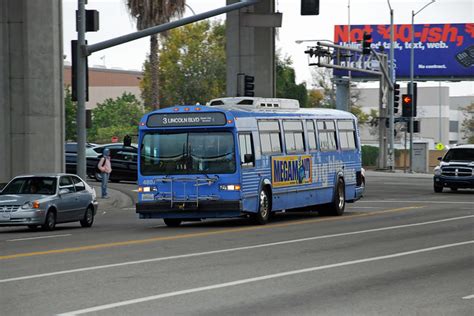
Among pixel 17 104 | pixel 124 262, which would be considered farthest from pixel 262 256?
pixel 17 104

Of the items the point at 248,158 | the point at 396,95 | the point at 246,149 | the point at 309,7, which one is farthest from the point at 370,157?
the point at 248,158

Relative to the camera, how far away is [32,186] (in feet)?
90.7

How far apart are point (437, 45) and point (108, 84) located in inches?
2356

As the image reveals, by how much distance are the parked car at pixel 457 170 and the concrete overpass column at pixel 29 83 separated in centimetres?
1555

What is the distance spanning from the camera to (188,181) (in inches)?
1043

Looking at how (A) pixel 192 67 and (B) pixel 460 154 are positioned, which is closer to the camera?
(B) pixel 460 154

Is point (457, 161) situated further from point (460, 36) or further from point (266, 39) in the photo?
point (460, 36)

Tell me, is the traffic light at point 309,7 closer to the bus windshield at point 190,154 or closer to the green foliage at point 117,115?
the bus windshield at point 190,154

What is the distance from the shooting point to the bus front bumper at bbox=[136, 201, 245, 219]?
86.3ft

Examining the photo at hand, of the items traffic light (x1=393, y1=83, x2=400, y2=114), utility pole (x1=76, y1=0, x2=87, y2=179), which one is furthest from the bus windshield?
traffic light (x1=393, y1=83, x2=400, y2=114)

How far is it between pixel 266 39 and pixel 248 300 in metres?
36.3

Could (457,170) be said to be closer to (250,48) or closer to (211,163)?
(250,48)

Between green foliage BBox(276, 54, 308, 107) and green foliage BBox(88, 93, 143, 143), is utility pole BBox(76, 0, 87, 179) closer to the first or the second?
green foliage BBox(276, 54, 308, 107)

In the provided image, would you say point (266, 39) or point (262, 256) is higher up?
point (266, 39)
